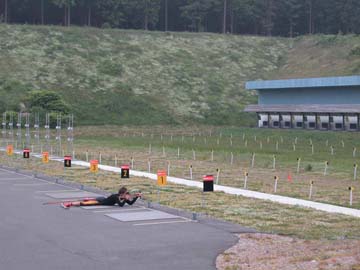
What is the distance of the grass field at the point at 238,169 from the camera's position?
68.5 ft

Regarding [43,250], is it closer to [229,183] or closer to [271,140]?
[229,183]

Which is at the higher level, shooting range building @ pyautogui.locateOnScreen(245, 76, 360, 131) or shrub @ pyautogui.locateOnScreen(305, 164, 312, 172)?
shooting range building @ pyautogui.locateOnScreen(245, 76, 360, 131)

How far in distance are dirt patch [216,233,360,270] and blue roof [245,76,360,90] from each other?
48.7 metres

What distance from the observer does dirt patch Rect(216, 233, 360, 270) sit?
14609 mm

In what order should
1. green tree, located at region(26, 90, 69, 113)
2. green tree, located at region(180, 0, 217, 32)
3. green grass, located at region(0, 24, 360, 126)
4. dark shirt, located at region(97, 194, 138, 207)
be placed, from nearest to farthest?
dark shirt, located at region(97, 194, 138, 207) < green tree, located at region(26, 90, 69, 113) < green grass, located at region(0, 24, 360, 126) < green tree, located at region(180, 0, 217, 32)

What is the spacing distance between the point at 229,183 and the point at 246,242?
514 inches

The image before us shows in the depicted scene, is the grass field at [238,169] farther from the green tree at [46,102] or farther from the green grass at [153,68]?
the green grass at [153,68]

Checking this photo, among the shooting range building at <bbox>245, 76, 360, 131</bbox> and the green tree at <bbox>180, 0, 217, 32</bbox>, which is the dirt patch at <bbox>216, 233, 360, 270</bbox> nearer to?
the shooting range building at <bbox>245, 76, 360, 131</bbox>

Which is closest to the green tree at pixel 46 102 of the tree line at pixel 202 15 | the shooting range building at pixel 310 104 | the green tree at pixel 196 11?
the shooting range building at pixel 310 104

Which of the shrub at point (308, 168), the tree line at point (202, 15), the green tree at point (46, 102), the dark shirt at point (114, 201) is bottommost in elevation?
the dark shirt at point (114, 201)

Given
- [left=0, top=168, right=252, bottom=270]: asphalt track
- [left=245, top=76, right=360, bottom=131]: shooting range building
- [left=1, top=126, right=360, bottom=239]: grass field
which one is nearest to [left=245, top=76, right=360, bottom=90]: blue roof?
[left=245, top=76, right=360, bottom=131]: shooting range building

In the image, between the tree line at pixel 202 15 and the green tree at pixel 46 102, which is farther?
the tree line at pixel 202 15

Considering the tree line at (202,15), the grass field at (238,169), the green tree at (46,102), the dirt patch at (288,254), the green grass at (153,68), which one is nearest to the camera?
the dirt patch at (288,254)

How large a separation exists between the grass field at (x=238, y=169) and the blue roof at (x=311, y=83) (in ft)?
21.0
